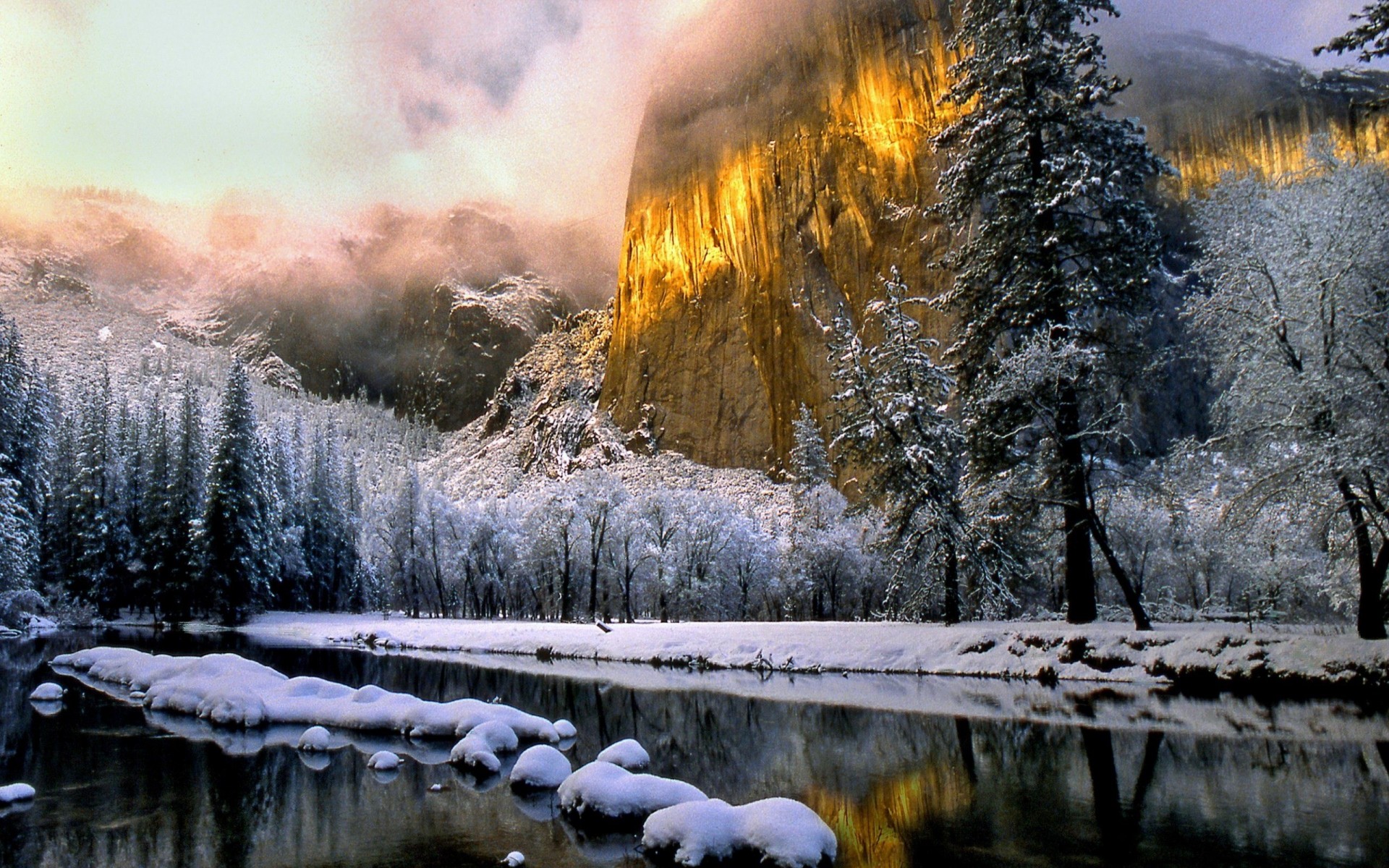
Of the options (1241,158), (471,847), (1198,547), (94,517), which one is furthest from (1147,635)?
(1241,158)

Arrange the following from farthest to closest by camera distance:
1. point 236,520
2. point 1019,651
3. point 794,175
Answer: point 794,175, point 236,520, point 1019,651

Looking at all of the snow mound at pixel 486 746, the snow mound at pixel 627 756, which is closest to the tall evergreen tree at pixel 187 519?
the snow mound at pixel 486 746

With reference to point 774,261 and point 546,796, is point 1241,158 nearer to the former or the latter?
point 774,261

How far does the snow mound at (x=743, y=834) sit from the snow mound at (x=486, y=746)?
5413 mm

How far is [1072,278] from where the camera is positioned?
72.3ft

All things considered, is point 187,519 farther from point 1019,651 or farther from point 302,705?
point 1019,651

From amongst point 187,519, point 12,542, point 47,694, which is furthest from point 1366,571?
point 187,519

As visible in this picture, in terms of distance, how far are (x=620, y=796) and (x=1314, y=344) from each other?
16744 millimetres

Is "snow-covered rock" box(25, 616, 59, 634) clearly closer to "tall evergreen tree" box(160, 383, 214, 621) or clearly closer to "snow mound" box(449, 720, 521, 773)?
"tall evergreen tree" box(160, 383, 214, 621)

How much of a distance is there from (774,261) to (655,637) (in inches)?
3828

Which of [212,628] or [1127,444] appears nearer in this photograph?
[1127,444]

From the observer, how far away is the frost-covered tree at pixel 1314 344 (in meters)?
16.2

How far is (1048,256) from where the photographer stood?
2231 centimetres

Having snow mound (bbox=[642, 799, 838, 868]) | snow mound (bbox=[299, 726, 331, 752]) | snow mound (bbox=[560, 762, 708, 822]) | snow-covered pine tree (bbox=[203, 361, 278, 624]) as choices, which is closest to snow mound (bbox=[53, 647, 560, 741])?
snow mound (bbox=[299, 726, 331, 752])
